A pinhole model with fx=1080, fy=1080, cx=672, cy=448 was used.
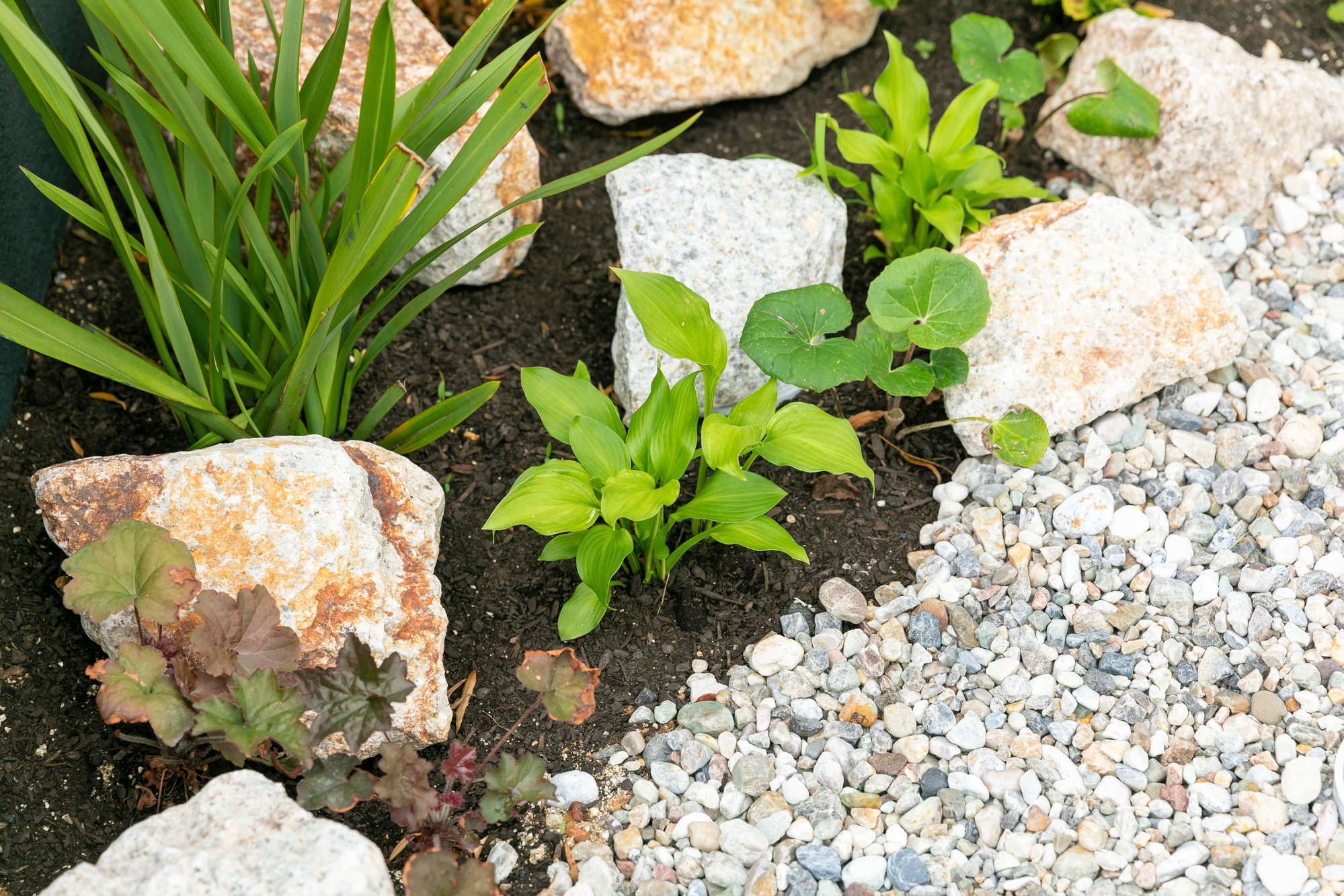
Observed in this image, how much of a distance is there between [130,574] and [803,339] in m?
1.29

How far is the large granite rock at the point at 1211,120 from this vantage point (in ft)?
9.58

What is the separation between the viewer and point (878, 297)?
226 centimetres

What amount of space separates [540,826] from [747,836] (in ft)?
1.19

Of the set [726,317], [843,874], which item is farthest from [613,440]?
[843,874]

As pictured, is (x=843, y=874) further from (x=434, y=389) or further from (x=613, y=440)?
(x=434, y=389)

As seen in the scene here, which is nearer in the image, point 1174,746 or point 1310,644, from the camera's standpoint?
point 1174,746

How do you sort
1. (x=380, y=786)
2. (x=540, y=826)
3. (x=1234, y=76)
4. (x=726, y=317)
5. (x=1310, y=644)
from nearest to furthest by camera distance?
(x=380, y=786)
(x=540, y=826)
(x=1310, y=644)
(x=726, y=317)
(x=1234, y=76)

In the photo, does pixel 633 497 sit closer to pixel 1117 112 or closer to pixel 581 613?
pixel 581 613

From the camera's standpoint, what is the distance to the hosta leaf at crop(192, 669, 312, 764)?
162 cm

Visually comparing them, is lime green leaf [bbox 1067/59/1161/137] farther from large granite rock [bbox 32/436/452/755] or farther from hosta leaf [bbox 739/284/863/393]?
large granite rock [bbox 32/436/452/755]

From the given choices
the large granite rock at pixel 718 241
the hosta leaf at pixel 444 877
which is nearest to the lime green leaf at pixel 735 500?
the large granite rock at pixel 718 241

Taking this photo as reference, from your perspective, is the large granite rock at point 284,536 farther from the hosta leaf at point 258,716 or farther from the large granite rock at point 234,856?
the large granite rock at point 234,856

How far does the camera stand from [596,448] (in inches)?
80.4

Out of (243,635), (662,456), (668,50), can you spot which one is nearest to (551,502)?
(662,456)
